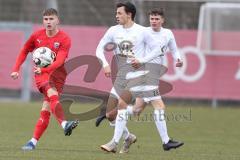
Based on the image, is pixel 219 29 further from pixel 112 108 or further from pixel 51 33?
pixel 51 33

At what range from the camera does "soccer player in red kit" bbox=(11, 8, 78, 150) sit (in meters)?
11.4

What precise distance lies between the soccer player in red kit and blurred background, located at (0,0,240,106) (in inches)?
398

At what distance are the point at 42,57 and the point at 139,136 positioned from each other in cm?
383

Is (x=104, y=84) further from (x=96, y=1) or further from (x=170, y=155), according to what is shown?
(x=170, y=155)

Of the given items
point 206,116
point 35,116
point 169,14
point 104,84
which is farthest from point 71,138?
point 169,14

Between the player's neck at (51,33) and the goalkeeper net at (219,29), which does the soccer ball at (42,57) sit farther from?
→ the goalkeeper net at (219,29)

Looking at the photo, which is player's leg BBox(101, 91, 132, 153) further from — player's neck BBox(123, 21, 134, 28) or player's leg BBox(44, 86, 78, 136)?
player's neck BBox(123, 21, 134, 28)

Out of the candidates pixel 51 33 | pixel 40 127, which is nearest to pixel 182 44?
pixel 51 33

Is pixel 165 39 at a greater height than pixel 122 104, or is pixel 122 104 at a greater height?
pixel 165 39

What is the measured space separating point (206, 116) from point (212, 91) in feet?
9.77

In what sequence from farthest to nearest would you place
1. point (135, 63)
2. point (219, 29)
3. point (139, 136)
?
point (219, 29)
point (139, 136)
point (135, 63)

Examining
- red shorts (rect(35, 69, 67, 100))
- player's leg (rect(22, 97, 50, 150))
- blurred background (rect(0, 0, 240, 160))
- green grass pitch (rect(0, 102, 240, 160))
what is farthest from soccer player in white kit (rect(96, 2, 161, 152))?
blurred background (rect(0, 0, 240, 160))

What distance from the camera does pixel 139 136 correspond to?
581 inches

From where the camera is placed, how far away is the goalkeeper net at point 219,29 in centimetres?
2312
